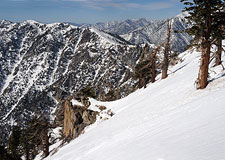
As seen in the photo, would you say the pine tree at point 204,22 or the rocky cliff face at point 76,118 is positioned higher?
the pine tree at point 204,22

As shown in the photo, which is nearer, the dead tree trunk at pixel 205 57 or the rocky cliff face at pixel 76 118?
the dead tree trunk at pixel 205 57

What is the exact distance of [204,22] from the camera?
14.0 meters

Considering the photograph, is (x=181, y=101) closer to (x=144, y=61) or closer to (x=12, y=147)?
(x=144, y=61)

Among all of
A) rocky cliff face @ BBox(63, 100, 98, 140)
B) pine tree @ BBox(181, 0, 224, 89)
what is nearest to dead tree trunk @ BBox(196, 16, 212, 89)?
pine tree @ BBox(181, 0, 224, 89)

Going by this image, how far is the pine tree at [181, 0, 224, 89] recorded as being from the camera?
1291 cm

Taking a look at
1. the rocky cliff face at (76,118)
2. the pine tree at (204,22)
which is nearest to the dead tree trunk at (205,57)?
the pine tree at (204,22)

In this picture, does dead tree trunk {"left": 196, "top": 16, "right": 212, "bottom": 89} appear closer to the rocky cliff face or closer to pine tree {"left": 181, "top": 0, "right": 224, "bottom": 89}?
pine tree {"left": 181, "top": 0, "right": 224, "bottom": 89}

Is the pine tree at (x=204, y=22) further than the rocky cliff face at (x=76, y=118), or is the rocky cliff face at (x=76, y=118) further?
the rocky cliff face at (x=76, y=118)

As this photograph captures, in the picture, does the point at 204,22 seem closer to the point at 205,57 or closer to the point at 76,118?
the point at 205,57

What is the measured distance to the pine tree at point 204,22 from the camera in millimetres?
12906

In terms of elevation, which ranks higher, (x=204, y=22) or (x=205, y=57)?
(x=204, y=22)

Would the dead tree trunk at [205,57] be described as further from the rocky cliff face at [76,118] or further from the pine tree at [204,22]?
the rocky cliff face at [76,118]

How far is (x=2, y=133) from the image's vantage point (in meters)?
180

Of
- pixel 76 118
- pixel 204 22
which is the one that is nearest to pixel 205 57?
pixel 204 22
